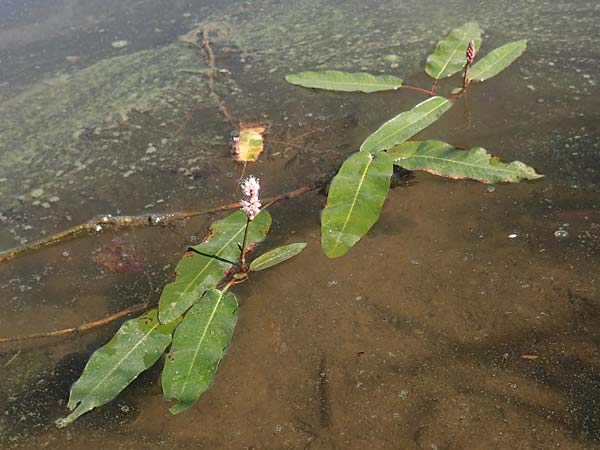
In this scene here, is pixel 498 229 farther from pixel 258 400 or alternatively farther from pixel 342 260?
pixel 258 400

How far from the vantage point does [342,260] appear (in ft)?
5.37

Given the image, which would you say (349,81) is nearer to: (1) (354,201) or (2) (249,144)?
(2) (249,144)

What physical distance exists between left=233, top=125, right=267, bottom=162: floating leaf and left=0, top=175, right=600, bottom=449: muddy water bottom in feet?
1.49

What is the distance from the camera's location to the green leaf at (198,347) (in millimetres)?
1264

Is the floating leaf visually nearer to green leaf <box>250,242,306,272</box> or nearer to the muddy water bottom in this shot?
the muddy water bottom

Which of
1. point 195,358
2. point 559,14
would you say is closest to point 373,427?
point 195,358

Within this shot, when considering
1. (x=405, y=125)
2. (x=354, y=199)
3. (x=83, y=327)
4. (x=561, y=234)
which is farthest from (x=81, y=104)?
(x=561, y=234)

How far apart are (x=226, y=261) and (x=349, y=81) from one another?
990mm

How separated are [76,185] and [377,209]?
1170mm

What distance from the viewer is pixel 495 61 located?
2225 millimetres

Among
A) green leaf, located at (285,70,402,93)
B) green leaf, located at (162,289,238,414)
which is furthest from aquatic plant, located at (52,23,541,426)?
green leaf, located at (285,70,402,93)

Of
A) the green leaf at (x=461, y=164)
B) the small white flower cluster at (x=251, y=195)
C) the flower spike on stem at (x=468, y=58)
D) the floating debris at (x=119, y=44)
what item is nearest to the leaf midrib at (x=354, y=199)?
the green leaf at (x=461, y=164)

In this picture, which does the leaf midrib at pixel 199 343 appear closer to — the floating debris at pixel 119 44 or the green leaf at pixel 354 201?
the green leaf at pixel 354 201

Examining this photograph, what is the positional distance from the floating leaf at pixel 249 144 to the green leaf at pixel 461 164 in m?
0.54
